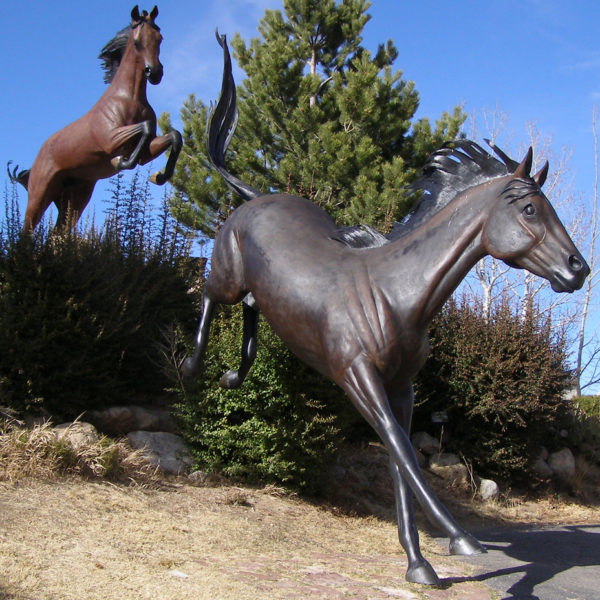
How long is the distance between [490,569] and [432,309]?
2.07 m

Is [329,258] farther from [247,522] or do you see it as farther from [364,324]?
[247,522]

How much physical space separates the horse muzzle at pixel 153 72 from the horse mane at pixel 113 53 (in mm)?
735

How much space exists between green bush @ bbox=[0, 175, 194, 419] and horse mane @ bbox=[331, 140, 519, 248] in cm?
324

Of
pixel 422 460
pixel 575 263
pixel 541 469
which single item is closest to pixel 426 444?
pixel 422 460

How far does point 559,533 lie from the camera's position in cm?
652

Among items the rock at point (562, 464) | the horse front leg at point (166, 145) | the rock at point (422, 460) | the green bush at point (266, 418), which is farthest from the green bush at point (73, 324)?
the rock at point (562, 464)

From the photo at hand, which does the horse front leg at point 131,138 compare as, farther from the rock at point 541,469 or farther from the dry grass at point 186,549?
the rock at point 541,469

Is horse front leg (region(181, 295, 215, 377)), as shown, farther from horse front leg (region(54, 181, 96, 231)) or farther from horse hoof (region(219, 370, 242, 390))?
horse front leg (region(54, 181, 96, 231))

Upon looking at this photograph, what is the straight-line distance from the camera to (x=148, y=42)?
7.25 meters

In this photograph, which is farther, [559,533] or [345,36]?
[345,36]

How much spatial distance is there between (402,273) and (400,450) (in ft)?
Result: 3.37

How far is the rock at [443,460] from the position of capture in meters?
8.88

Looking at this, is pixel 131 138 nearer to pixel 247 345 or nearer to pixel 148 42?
pixel 148 42

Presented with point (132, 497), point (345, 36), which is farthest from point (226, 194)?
point (132, 497)
